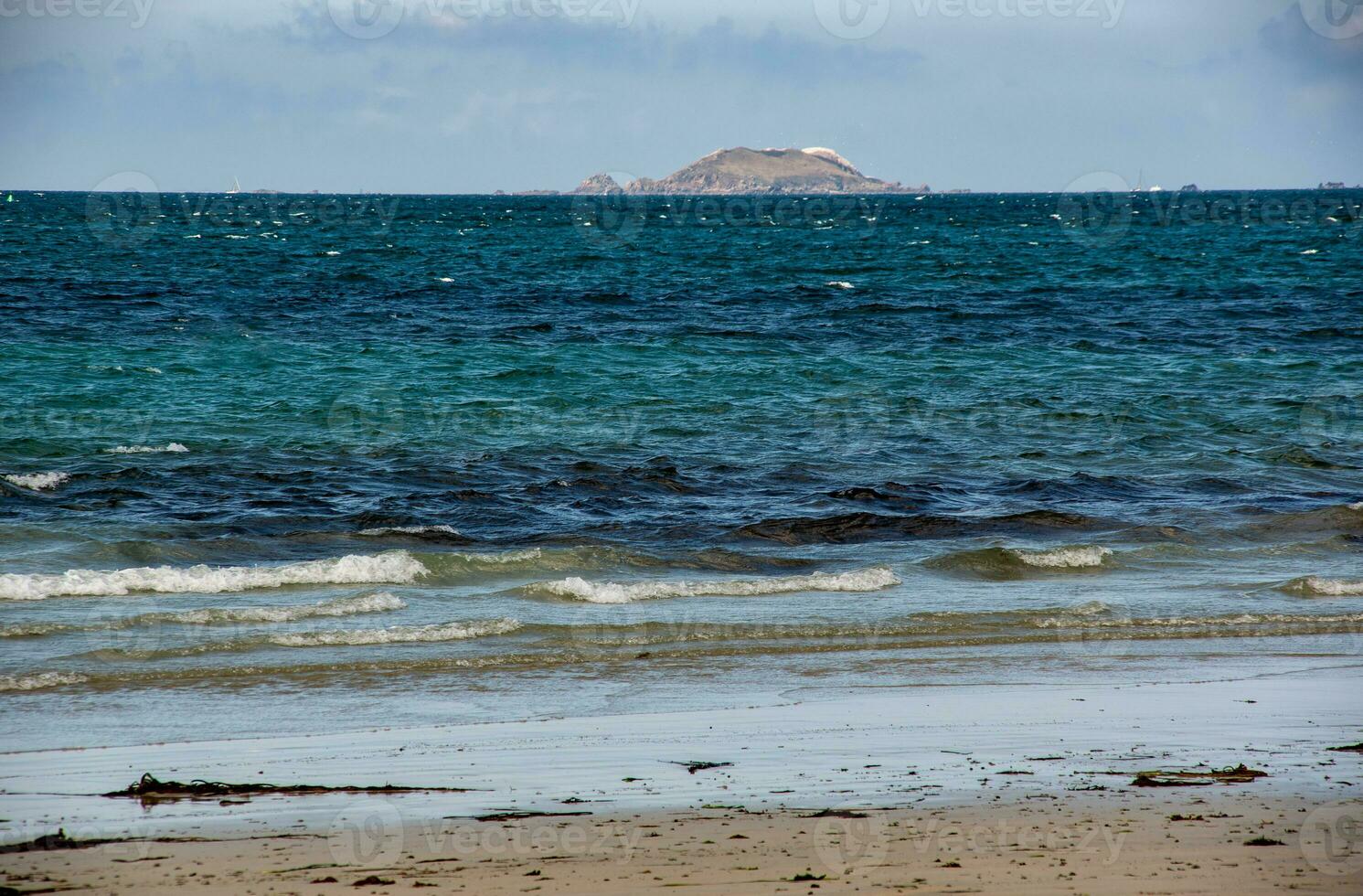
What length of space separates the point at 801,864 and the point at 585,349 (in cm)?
1949

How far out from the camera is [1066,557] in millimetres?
11633

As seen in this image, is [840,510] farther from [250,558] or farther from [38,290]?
[38,290]

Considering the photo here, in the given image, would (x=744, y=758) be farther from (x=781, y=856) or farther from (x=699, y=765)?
(x=781, y=856)

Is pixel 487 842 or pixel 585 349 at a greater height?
pixel 585 349

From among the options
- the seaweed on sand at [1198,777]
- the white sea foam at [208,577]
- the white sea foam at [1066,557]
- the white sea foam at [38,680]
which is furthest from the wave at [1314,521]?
the white sea foam at [38,680]

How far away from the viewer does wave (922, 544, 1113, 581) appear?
37.1ft

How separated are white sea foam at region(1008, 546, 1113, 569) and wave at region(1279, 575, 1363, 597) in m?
1.59

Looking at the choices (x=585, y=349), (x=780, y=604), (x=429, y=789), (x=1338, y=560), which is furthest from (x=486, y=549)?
(x=585, y=349)

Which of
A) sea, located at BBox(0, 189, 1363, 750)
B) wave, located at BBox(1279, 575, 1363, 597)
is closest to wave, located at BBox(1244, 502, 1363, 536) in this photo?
sea, located at BBox(0, 189, 1363, 750)

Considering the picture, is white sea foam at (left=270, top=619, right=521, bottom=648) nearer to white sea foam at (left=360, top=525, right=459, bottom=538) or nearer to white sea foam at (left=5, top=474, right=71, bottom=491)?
white sea foam at (left=360, top=525, right=459, bottom=538)

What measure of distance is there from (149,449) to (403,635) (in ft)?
25.5

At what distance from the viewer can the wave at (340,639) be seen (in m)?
8.35

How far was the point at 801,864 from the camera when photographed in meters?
4.69

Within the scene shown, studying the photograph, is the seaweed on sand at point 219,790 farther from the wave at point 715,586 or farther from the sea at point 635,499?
the wave at point 715,586
